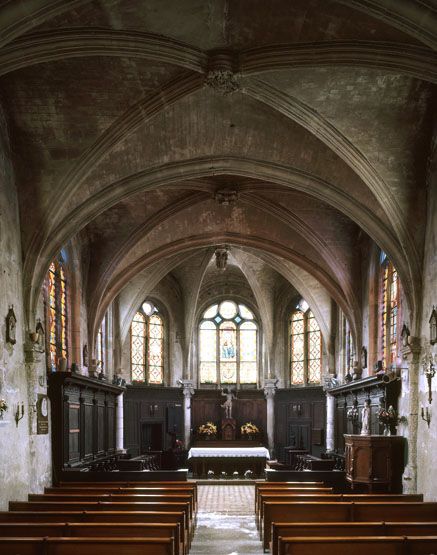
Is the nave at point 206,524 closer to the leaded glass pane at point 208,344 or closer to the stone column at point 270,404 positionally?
the stone column at point 270,404

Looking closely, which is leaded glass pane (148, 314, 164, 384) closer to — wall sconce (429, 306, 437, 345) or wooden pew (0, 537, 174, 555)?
wall sconce (429, 306, 437, 345)

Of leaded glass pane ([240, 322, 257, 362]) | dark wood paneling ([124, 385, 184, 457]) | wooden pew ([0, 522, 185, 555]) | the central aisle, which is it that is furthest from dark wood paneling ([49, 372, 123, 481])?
wooden pew ([0, 522, 185, 555])

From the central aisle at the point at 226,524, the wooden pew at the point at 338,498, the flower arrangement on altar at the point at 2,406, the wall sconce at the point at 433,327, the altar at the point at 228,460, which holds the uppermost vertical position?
the wall sconce at the point at 433,327

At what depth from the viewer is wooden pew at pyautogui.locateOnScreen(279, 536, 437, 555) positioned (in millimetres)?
8203

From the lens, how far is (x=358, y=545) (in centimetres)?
831

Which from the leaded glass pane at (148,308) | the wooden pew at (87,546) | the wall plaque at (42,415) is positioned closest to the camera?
the wooden pew at (87,546)

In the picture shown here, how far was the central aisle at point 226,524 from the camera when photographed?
1257 cm

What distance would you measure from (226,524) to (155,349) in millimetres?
17436

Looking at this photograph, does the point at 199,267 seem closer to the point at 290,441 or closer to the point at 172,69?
the point at 290,441

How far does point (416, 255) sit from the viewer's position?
16672 mm

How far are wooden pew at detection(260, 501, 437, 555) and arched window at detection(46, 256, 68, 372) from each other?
943cm

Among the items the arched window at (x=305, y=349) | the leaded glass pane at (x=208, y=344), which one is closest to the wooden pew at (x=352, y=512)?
the arched window at (x=305, y=349)

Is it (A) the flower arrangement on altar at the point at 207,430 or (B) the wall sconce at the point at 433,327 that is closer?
(B) the wall sconce at the point at 433,327

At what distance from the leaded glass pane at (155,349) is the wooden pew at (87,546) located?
23510 mm
